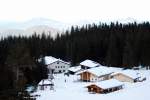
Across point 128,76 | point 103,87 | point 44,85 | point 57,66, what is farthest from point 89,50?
point 103,87

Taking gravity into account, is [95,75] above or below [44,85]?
above

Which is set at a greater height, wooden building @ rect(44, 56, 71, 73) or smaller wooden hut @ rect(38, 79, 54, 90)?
wooden building @ rect(44, 56, 71, 73)

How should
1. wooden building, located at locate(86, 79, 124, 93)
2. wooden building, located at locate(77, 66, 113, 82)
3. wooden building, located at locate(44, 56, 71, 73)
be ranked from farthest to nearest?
wooden building, located at locate(44, 56, 71, 73) → wooden building, located at locate(77, 66, 113, 82) → wooden building, located at locate(86, 79, 124, 93)

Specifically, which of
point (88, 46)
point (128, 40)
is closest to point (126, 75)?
point (128, 40)

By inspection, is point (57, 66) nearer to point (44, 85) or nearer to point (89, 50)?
point (89, 50)

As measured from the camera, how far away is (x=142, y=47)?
299 ft

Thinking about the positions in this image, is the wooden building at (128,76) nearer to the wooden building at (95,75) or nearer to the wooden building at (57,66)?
the wooden building at (95,75)

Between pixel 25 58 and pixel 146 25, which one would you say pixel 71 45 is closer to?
pixel 146 25

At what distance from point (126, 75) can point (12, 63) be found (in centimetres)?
2383

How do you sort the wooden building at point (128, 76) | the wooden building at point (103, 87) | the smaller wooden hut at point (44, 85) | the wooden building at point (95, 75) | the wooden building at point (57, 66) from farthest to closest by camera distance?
the wooden building at point (57, 66)
the wooden building at point (95, 75)
the wooden building at point (128, 76)
the smaller wooden hut at point (44, 85)
the wooden building at point (103, 87)

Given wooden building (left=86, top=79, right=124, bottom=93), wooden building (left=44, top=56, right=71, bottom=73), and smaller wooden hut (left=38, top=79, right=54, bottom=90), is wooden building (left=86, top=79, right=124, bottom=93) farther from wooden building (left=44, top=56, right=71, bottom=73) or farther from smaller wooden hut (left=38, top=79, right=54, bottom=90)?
wooden building (left=44, top=56, right=71, bottom=73)

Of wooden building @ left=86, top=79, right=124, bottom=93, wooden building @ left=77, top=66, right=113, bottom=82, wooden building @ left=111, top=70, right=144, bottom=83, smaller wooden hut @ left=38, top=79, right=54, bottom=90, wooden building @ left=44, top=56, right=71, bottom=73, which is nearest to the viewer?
wooden building @ left=86, top=79, right=124, bottom=93

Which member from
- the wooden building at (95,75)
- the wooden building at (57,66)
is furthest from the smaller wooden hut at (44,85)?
the wooden building at (57,66)

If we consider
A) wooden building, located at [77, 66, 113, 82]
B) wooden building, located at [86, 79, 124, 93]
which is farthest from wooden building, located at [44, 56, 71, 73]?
wooden building, located at [86, 79, 124, 93]
